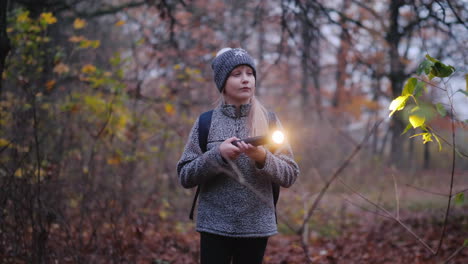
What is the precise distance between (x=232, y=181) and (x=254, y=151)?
321 mm

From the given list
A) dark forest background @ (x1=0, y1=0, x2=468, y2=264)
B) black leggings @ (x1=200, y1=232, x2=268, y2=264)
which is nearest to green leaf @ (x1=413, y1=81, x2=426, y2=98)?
dark forest background @ (x1=0, y1=0, x2=468, y2=264)

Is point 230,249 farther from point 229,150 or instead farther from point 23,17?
point 23,17

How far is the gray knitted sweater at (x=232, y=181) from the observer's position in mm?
2174

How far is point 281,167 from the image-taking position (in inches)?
87.5

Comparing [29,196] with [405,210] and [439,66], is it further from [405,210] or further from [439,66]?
[405,210]

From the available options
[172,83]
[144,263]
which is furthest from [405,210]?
[144,263]

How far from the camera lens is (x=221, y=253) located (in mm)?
2246

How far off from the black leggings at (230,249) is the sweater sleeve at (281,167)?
0.40 metres

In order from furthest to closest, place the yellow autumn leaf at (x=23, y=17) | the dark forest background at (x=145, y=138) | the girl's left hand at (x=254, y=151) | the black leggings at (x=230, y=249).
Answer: the yellow autumn leaf at (x=23, y=17)
the dark forest background at (x=145, y=138)
the black leggings at (x=230, y=249)
the girl's left hand at (x=254, y=151)

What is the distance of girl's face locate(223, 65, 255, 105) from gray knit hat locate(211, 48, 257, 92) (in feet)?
0.10

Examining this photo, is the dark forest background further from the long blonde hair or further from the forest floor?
the long blonde hair

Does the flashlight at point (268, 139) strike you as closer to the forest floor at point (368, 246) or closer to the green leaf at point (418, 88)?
the green leaf at point (418, 88)

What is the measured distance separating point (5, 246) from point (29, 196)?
0.44m

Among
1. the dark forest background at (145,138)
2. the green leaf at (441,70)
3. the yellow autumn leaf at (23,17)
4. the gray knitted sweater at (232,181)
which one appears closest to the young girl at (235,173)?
the gray knitted sweater at (232,181)
